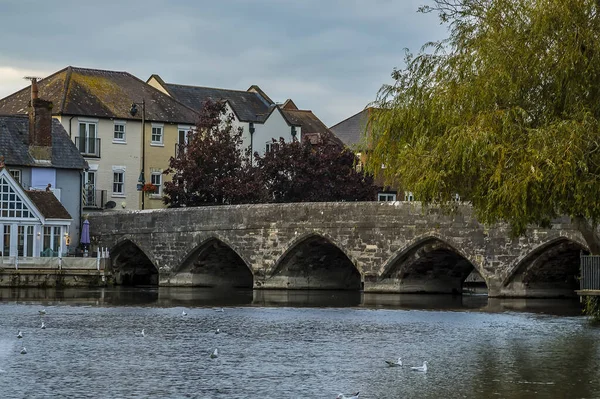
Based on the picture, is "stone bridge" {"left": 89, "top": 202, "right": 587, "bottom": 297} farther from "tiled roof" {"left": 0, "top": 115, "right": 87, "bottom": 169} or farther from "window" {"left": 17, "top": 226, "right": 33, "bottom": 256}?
"window" {"left": 17, "top": 226, "right": 33, "bottom": 256}

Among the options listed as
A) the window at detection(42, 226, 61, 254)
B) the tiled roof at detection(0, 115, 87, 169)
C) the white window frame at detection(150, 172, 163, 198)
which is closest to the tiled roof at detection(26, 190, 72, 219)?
the window at detection(42, 226, 61, 254)

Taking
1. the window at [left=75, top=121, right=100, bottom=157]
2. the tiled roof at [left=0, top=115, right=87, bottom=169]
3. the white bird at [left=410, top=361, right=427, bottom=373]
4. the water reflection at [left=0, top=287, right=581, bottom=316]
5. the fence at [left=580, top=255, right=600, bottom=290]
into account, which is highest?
the window at [left=75, top=121, right=100, bottom=157]

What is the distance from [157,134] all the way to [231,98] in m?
9.25

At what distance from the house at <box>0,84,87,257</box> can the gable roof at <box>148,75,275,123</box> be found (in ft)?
55.6

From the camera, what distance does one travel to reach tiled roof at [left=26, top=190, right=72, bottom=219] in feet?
180

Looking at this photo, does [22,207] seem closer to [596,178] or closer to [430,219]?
[430,219]

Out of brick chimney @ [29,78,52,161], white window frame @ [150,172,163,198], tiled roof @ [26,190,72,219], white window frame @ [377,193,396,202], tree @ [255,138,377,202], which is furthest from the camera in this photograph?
white window frame @ [377,193,396,202]

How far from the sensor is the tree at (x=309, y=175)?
222 ft

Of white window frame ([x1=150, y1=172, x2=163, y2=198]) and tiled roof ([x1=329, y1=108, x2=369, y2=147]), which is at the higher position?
tiled roof ([x1=329, y1=108, x2=369, y2=147])

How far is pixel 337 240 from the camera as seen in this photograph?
49250mm

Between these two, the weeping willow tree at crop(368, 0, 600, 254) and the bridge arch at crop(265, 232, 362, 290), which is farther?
the bridge arch at crop(265, 232, 362, 290)

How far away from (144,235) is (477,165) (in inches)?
1175

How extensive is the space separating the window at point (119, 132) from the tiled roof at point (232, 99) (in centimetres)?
862

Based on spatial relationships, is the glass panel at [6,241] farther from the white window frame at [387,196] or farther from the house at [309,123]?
the white window frame at [387,196]
